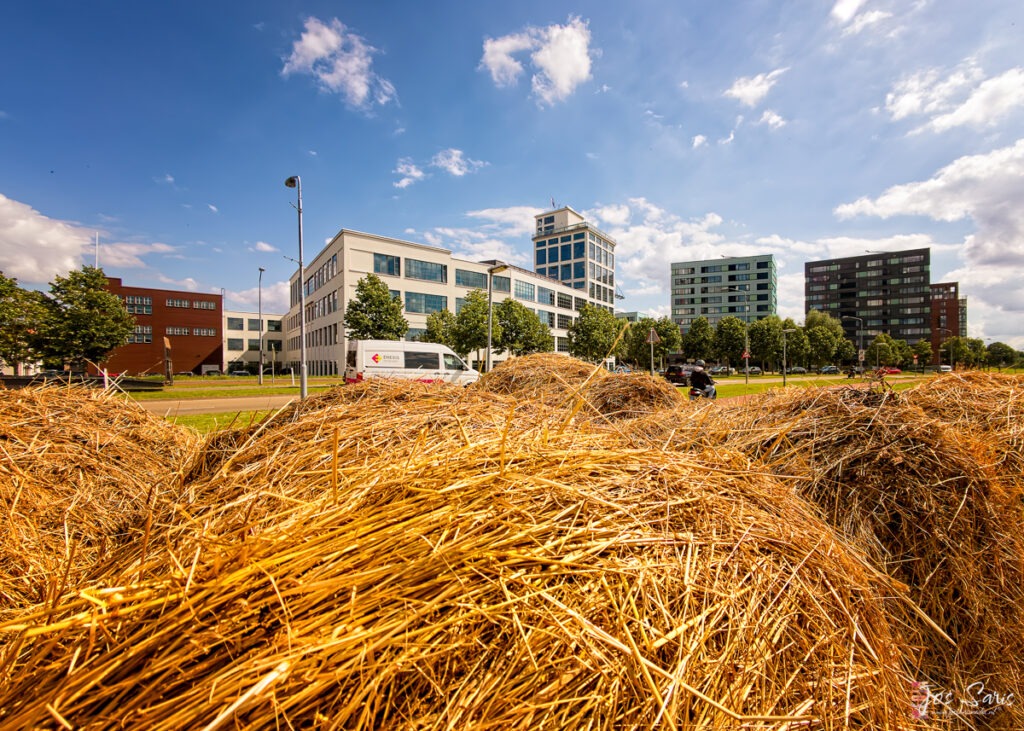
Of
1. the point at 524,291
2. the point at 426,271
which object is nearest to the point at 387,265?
the point at 426,271

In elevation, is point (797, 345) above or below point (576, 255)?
below

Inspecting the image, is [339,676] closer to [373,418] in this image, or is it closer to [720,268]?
[373,418]

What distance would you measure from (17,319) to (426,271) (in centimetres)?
3258

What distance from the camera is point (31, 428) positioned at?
8.96 ft

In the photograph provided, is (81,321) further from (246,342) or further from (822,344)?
(822,344)

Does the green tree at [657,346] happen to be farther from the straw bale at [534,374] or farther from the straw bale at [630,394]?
the straw bale at [630,394]

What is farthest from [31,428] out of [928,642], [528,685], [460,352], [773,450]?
[460,352]

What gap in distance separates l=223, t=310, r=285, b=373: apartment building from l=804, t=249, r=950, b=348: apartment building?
12981cm

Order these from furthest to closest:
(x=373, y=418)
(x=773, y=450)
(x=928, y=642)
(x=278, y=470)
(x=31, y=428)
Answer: (x=31, y=428), (x=773, y=450), (x=373, y=418), (x=928, y=642), (x=278, y=470)

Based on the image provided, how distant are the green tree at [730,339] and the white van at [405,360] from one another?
5949 centimetres

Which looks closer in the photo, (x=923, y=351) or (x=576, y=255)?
(x=923, y=351)

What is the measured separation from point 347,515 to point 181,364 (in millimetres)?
80270

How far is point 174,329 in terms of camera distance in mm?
62250

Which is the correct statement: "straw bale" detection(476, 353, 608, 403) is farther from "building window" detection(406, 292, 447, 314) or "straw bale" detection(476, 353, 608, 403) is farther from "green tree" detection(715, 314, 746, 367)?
"green tree" detection(715, 314, 746, 367)
